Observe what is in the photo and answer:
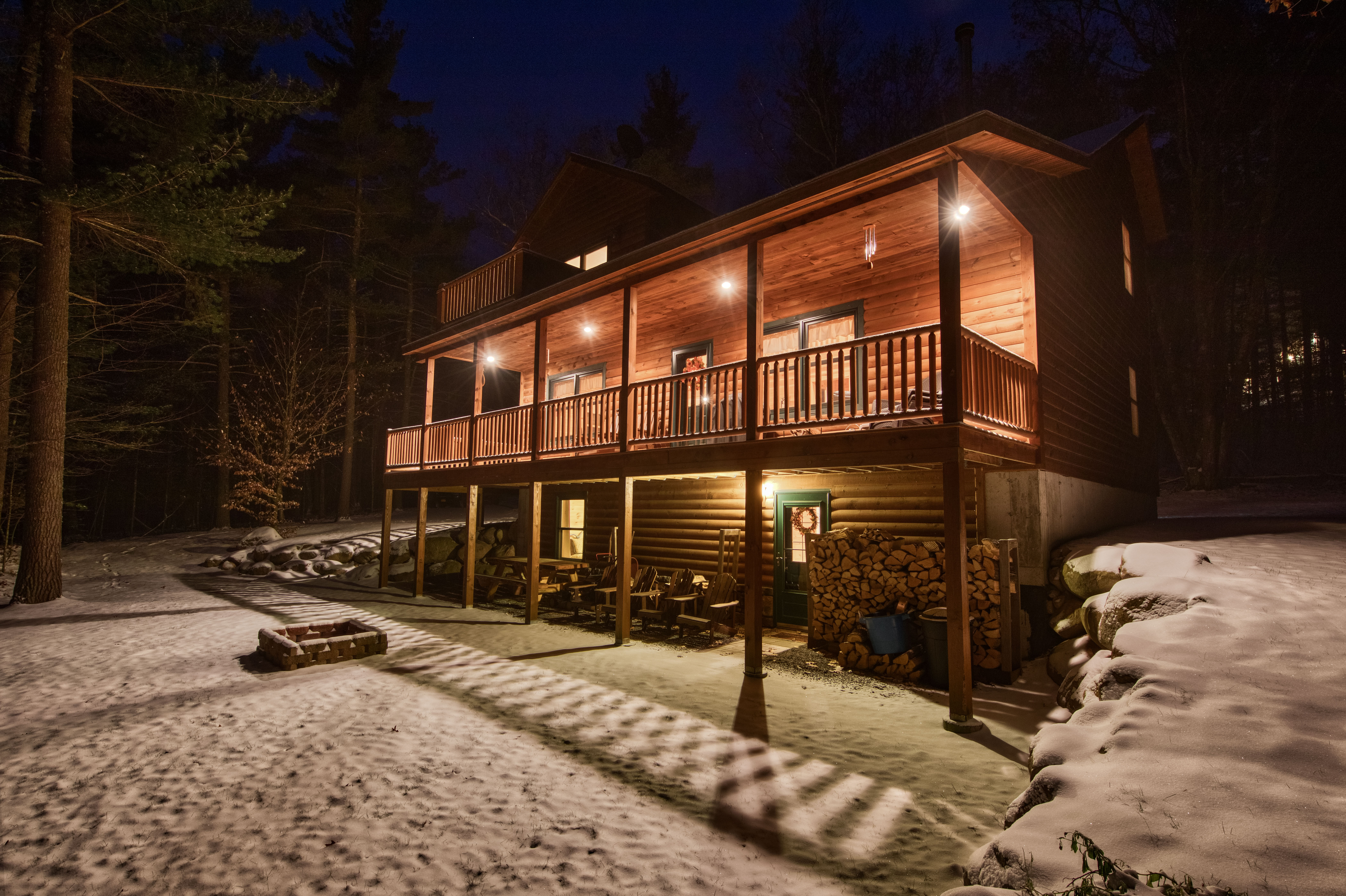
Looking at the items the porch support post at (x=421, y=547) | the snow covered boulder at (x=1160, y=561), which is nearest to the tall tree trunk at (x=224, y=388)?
the porch support post at (x=421, y=547)

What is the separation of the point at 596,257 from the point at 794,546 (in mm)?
9156

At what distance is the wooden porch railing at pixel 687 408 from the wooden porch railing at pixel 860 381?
0.45 metres

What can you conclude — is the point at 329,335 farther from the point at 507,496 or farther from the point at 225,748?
the point at 225,748

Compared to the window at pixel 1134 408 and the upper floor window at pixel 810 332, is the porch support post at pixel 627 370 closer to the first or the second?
the upper floor window at pixel 810 332

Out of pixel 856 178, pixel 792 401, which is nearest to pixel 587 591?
pixel 792 401

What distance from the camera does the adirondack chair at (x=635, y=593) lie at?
1031cm

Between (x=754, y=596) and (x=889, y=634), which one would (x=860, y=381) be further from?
(x=754, y=596)

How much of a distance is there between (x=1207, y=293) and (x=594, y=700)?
23.5 m

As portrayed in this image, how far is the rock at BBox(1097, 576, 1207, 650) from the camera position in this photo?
204 inches

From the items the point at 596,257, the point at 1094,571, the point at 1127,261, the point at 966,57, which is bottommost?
the point at 1094,571

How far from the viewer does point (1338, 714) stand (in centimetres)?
347

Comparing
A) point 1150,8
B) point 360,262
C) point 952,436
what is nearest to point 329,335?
point 360,262

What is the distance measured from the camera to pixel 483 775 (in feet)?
14.6

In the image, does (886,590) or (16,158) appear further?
(16,158)
